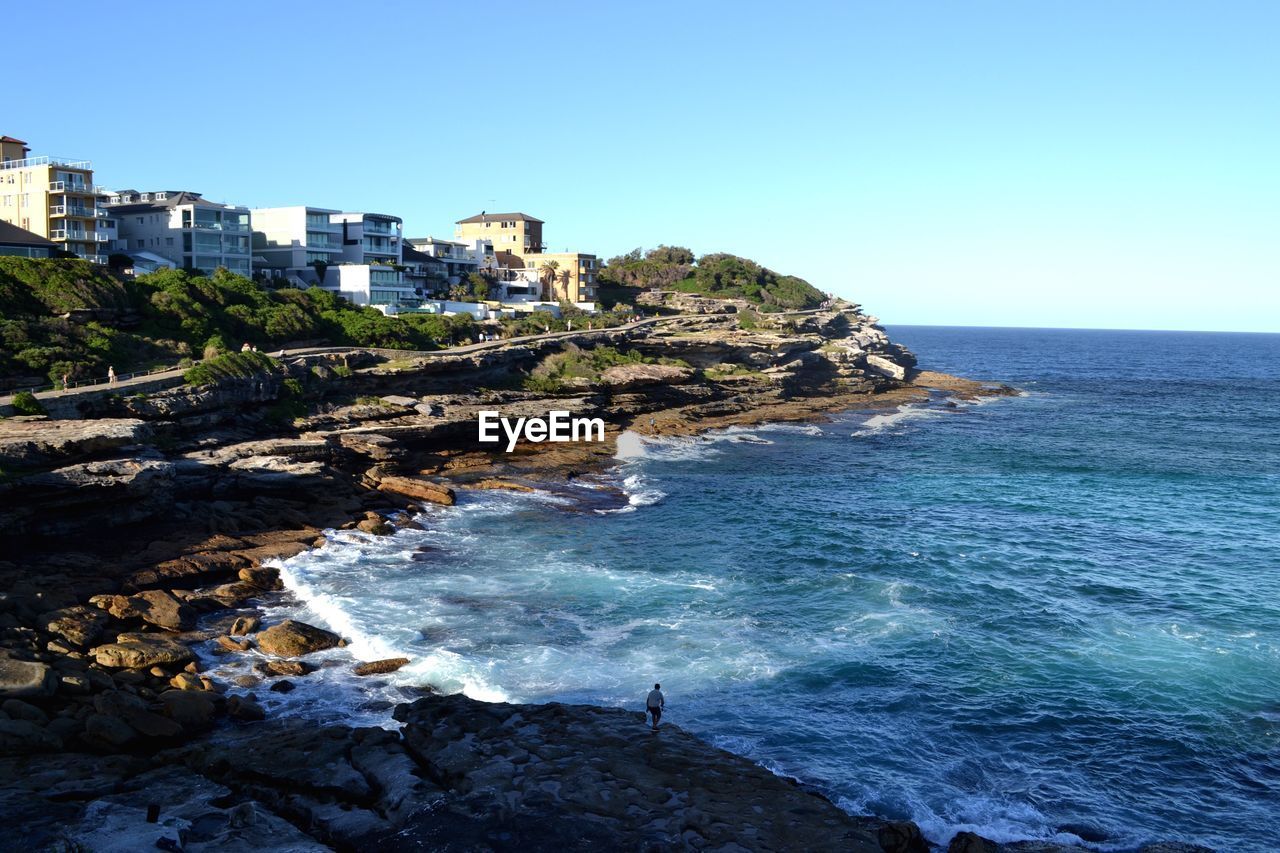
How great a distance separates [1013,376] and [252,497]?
4956 inches

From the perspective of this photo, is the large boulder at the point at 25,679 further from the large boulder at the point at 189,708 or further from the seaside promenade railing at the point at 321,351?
the seaside promenade railing at the point at 321,351

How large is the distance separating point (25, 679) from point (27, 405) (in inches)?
819

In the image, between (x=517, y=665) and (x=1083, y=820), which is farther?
(x=517, y=665)

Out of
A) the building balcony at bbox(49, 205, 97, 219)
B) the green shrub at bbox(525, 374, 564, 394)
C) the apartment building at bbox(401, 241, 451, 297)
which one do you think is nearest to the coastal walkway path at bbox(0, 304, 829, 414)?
the green shrub at bbox(525, 374, 564, 394)

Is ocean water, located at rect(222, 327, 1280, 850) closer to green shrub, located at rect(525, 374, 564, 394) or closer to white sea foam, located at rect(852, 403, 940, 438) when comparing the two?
green shrub, located at rect(525, 374, 564, 394)

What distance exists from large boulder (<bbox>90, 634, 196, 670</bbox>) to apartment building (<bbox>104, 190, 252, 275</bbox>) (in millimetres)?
57351

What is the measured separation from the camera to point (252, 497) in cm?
Result: 4303

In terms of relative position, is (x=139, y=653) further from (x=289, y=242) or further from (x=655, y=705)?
(x=289, y=242)

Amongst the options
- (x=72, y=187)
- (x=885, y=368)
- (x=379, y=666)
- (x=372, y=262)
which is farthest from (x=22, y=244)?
(x=885, y=368)

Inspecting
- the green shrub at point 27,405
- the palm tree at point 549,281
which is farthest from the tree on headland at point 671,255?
the green shrub at point 27,405

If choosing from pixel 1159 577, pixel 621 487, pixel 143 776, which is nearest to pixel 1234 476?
pixel 1159 577

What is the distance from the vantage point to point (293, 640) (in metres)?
28.2

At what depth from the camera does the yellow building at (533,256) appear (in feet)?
385

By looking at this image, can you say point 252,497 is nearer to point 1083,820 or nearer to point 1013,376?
point 1083,820
